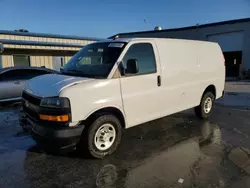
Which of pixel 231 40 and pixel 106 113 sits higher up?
pixel 231 40

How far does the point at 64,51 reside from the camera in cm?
1795

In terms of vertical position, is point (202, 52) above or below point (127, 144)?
above

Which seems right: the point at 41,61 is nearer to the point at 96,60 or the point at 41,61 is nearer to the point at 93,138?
the point at 96,60

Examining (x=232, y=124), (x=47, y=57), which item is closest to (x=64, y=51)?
(x=47, y=57)

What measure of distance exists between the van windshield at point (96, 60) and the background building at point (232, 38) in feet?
62.3

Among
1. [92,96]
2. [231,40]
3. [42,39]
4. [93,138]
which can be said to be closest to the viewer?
[92,96]

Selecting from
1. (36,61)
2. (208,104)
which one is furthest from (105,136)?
(36,61)

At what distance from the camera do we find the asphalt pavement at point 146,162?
11.4 ft

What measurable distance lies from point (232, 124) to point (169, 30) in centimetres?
2047

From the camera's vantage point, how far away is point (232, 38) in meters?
21.4

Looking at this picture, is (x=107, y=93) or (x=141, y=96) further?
(x=141, y=96)

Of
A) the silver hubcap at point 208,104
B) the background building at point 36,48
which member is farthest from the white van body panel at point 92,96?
the background building at point 36,48

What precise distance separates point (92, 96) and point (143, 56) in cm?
153

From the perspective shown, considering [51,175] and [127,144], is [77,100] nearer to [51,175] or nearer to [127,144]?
[51,175]
